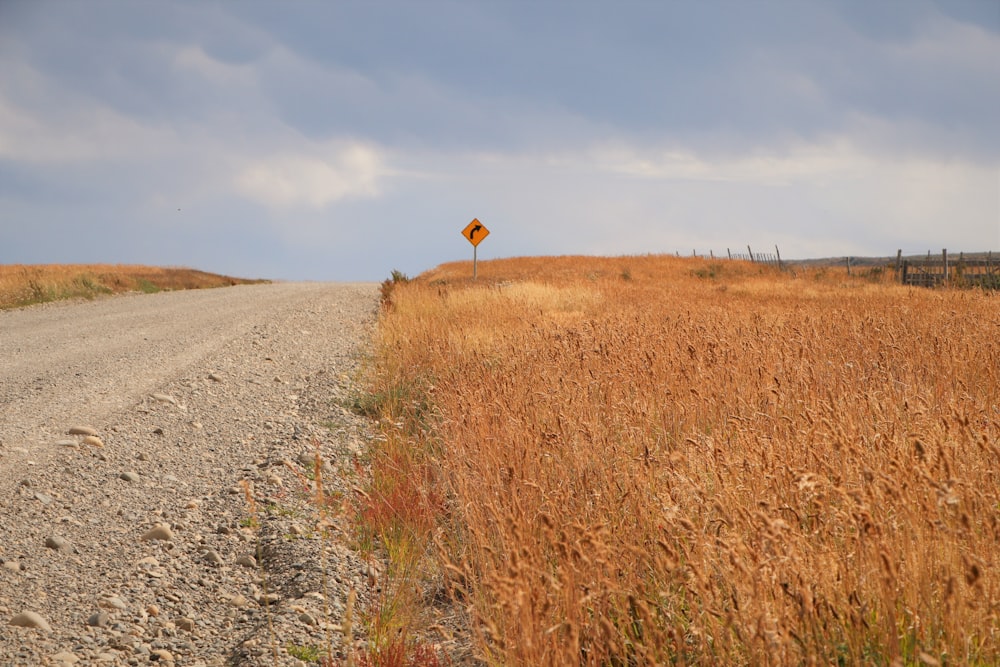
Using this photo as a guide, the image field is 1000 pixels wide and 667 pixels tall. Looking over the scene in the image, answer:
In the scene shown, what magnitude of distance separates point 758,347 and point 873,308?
683 centimetres

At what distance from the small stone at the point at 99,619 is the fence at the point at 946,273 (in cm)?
2925

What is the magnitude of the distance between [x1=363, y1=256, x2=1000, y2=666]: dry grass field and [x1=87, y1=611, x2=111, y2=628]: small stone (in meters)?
1.35

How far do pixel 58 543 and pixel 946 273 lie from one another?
106 feet

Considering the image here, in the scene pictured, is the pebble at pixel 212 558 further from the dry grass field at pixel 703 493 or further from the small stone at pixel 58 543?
the dry grass field at pixel 703 493

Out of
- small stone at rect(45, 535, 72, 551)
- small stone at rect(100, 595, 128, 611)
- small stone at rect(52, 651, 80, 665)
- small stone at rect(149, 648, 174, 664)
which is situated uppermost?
small stone at rect(45, 535, 72, 551)

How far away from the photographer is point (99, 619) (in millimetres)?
3373

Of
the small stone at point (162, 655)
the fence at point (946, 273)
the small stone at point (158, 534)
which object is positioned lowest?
the small stone at point (162, 655)

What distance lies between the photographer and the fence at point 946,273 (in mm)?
27609

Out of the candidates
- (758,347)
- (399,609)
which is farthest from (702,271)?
(399,609)

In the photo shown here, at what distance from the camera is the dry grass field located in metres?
2.32

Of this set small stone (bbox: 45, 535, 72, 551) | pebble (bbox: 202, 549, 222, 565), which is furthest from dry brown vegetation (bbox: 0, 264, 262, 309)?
pebble (bbox: 202, 549, 222, 565)

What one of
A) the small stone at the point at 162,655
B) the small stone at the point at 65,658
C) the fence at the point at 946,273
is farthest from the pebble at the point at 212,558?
the fence at the point at 946,273

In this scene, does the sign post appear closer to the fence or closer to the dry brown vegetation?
the dry brown vegetation

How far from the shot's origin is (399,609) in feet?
11.6
